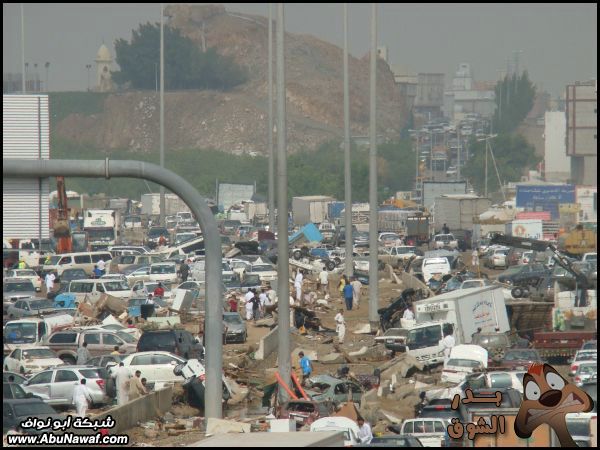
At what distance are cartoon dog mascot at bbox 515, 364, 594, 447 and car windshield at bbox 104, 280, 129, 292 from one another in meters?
33.2

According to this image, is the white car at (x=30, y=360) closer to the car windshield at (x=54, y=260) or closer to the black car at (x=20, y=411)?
the black car at (x=20, y=411)

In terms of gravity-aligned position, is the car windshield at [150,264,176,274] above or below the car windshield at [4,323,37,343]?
above

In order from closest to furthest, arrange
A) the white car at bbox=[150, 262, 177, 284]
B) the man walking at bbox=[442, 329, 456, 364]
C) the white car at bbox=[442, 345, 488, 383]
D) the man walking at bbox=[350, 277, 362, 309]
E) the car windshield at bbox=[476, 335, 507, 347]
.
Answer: the white car at bbox=[442, 345, 488, 383] → the man walking at bbox=[442, 329, 456, 364] → the car windshield at bbox=[476, 335, 507, 347] → the man walking at bbox=[350, 277, 362, 309] → the white car at bbox=[150, 262, 177, 284]

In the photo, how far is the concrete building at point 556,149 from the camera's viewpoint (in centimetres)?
13562

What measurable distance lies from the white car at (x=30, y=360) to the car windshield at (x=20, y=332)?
3643 millimetres

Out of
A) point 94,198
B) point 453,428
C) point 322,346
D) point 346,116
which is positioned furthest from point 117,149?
point 453,428

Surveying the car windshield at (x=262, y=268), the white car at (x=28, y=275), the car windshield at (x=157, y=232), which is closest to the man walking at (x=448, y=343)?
the car windshield at (x=262, y=268)

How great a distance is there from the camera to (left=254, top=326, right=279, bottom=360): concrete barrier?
32.3 meters

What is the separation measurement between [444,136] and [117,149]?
47.8 metres

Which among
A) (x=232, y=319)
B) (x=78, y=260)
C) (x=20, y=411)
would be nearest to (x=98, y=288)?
(x=232, y=319)

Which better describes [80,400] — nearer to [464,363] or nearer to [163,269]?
[464,363]

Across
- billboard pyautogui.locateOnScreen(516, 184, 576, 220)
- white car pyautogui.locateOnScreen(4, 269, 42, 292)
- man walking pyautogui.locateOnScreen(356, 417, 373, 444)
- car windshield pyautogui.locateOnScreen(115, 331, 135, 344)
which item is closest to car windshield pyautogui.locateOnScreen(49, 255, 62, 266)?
white car pyautogui.locateOnScreen(4, 269, 42, 292)

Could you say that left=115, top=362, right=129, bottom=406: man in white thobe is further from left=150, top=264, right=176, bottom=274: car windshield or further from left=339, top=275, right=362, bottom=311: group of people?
left=150, top=264, right=176, bottom=274: car windshield

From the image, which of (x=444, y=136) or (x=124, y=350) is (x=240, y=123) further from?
(x=124, y=350)
